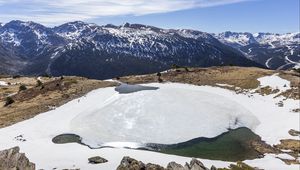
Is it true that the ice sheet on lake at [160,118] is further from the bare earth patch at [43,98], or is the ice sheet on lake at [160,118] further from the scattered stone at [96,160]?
the bare earth patch at [43,98]

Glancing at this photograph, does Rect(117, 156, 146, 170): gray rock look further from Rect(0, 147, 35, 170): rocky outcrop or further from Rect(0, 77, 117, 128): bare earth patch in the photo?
Rect(0, 77, 117, 128): bare earth patch

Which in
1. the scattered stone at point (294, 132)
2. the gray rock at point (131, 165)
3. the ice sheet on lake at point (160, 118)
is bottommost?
the scattered stone at point (294, 132)

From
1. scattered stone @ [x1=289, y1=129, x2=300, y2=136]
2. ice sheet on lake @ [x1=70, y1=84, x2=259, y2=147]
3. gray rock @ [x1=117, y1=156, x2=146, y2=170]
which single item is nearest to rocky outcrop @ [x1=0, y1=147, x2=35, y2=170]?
gray rock @ [x1=117, y1=156, x2=146, y2=170]

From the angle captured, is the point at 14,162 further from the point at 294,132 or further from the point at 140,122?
the point at 294,132

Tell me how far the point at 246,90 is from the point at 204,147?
140 feet

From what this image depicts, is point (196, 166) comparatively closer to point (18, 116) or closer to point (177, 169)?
point (177, 169)

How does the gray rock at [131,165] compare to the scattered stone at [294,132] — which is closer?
the gray rock at [131,165]

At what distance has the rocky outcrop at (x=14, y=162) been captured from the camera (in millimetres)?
36438

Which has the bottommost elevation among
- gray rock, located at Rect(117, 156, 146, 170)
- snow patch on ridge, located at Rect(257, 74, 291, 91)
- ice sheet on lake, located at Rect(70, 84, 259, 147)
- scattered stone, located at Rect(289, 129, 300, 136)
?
scattered stone, located at Rect(289, 129, 300, 136)

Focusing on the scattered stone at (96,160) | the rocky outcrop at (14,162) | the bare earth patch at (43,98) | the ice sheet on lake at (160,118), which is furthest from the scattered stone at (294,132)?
the rocky outcrop at (14,162)

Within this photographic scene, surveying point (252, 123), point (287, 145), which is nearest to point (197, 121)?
point (252, 123)

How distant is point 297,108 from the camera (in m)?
82.8

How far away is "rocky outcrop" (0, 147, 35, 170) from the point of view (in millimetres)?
36438

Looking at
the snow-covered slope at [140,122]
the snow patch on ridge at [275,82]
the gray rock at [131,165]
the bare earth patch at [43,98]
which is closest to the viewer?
the gray rock at [131,165]
